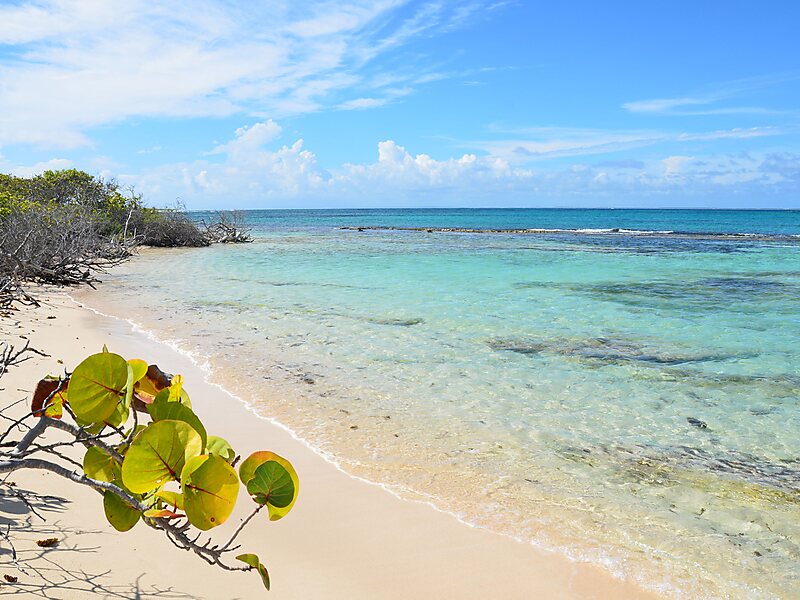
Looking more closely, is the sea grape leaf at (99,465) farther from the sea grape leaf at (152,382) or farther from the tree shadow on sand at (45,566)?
the tree shadow on sand at (45,566)

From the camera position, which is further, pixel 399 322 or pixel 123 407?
pixel 399 322

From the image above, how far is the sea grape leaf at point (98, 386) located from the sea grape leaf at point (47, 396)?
16.0 inches

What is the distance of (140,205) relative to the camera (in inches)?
1123

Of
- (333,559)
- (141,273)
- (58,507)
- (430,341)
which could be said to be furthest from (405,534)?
(141,273)

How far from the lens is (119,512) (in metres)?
1.67

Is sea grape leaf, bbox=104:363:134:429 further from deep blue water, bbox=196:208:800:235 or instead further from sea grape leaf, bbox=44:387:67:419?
deep blue water, bbox=196:208:800:235

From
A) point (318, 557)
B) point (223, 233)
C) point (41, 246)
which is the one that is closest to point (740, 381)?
point (318, 557)

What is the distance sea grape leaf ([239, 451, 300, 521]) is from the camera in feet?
4.79

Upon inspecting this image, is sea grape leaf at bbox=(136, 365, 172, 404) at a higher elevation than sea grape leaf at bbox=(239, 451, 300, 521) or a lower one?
higher

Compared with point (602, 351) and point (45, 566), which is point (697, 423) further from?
point (45, 566)

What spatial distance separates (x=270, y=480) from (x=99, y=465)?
1.94 ft

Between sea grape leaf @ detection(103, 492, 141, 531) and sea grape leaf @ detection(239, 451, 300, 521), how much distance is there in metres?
0.42

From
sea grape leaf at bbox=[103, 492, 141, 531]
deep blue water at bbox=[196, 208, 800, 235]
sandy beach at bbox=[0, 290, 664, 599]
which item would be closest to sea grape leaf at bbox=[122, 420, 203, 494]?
sea grape leaf at bbox=[103, 492, 141, 531]

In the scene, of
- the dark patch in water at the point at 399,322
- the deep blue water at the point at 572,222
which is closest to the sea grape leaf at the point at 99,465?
the dark patch in water at the point at 399,322
